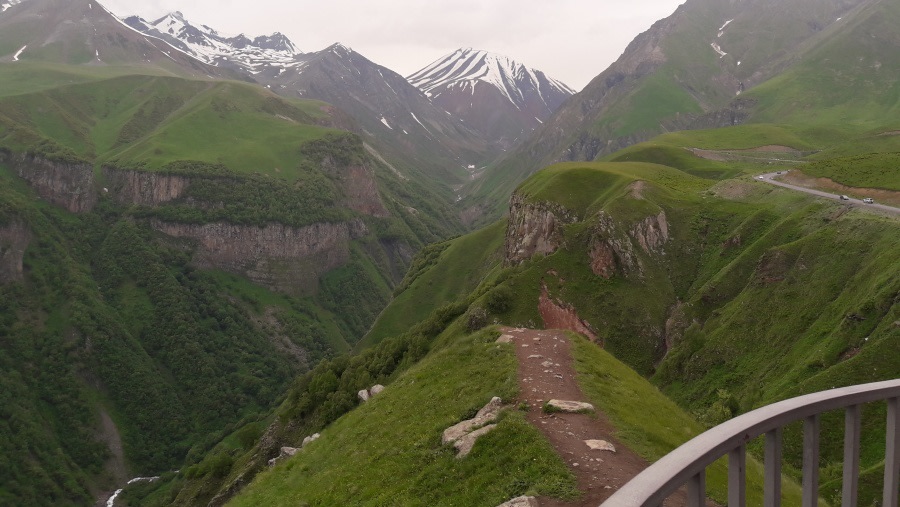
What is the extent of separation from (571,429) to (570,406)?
1.85m

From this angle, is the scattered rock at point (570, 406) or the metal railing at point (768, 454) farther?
the scattered rock at point (570, 406)

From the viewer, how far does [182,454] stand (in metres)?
174

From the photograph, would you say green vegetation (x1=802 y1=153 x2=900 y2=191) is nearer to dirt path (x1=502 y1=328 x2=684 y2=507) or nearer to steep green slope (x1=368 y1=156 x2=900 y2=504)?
steep green slope (x1=368 y1=156 x2=900 y2=504)

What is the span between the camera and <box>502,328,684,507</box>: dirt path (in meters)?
16.2

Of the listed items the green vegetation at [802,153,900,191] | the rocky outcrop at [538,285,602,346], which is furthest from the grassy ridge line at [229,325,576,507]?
the green vegetation at [802,153,900,191]

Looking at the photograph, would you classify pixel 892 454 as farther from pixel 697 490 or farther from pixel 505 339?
pixel 505 339

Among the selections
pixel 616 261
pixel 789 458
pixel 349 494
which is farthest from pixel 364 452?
pixel 616 261

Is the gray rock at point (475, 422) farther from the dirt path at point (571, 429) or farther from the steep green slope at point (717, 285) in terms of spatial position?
the steep green slope at point (717, 285)

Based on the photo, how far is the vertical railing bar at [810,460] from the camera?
27.5 ft

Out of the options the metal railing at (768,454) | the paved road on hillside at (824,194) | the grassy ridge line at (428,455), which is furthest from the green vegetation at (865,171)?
the metal railing at (768,454)

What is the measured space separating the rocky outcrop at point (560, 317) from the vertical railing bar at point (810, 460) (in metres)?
59.3

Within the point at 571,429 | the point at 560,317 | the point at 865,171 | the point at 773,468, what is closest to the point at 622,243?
the point at 560,317

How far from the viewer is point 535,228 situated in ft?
320

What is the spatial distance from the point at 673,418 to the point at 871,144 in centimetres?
11847
